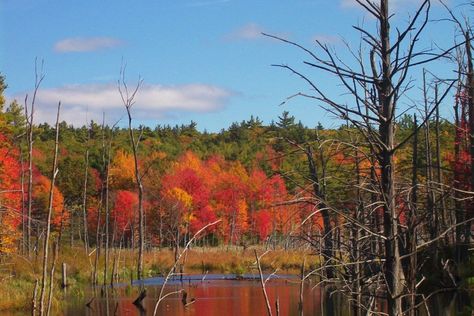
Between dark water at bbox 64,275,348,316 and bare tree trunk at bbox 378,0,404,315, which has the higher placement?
bare tree trunk at bbox 378,0,404,315

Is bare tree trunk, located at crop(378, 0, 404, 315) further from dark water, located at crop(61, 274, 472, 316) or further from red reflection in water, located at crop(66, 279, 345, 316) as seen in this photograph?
red reflection in water, located at crop(66, 279, 345, 316)

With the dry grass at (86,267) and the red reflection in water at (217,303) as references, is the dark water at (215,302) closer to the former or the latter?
the red reflection in water at (217,303)

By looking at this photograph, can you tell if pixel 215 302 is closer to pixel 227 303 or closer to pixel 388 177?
pixel 227 303

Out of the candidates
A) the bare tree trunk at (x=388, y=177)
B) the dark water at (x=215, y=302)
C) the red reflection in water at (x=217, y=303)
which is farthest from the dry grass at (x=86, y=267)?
the bare tree trunk at (x=388, y=177)

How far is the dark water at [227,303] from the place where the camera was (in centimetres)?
2194

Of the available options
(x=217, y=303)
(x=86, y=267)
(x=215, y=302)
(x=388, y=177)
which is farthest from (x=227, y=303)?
(x=388, y=177)

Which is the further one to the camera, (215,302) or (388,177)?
(215,302)

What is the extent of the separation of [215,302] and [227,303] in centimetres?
60

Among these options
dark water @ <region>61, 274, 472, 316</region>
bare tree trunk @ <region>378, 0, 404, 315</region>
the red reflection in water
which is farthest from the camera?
the red reflection in water

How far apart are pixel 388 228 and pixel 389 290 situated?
16.4 inches

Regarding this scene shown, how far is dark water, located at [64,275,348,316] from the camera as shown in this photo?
880 inches

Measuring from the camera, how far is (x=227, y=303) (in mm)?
24703

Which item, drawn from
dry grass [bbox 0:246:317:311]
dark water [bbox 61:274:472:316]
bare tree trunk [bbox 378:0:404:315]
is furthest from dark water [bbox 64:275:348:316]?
bare tree trunk [bbox 378:0:404:315]

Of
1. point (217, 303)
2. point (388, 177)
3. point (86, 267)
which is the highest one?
point (388, 177)
